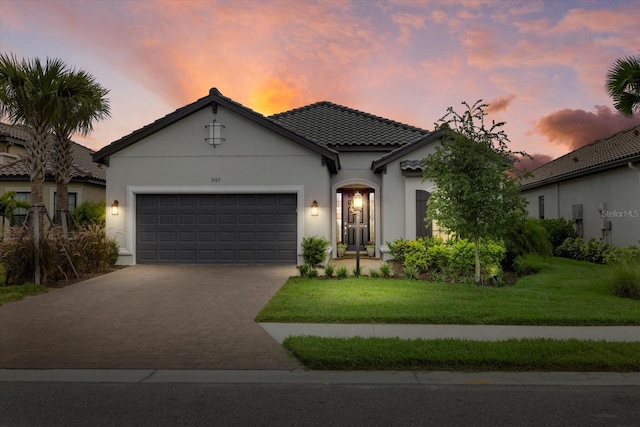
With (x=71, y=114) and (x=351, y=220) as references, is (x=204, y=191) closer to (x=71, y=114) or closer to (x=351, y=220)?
(x=71, y=114)

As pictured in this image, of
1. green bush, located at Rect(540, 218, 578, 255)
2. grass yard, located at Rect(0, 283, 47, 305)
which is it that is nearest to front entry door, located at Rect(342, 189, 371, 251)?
green bush, located at Rect(540, 218, 578, 255)

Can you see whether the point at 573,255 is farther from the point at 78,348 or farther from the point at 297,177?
the point at 78,348

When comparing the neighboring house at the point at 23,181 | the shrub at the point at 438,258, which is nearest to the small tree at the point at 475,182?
the shrub at the point at 438,258

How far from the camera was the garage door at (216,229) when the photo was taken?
15.7 m

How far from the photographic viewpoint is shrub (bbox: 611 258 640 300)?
9.82m

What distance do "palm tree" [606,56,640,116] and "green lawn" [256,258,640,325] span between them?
16.7 ft

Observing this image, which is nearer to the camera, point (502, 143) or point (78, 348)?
point (78, 348)

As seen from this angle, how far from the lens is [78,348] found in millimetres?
6359

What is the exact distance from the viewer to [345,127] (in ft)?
67.8

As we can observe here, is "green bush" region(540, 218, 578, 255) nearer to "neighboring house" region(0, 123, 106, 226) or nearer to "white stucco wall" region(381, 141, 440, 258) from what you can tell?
"white stucco wall" region(381, 141, 440, 258)

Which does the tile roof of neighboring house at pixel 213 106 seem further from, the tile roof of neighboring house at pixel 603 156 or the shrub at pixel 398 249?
the tile roof of neighboring house at pixel 603 156

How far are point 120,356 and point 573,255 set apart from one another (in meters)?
18.9

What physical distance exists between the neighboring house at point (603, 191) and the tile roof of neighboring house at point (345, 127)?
609cm

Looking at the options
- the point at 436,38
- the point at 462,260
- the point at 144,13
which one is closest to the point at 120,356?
the point at 462,260
